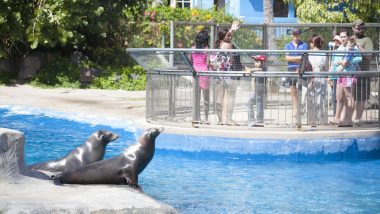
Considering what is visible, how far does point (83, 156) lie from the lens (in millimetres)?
9281

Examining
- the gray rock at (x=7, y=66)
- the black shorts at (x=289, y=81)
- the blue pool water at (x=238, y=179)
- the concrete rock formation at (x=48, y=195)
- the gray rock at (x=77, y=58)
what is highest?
the gray rock at (x=77, y=58)

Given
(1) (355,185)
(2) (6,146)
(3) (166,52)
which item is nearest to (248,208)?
(1) (355,185)

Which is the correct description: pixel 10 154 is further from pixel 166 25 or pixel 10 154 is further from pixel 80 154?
pixel 166 25

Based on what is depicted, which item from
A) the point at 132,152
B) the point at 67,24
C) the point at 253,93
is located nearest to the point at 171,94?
the point at 253,93

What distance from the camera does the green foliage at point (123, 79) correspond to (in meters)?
21.6

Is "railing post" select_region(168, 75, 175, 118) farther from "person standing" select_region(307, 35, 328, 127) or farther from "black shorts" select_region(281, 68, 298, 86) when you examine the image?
"person standing" select_region(307, 35, 328, 127)

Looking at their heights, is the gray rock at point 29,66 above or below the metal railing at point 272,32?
below

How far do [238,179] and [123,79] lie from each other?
37.0 feet

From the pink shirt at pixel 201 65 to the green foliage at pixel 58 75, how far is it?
9.55 m

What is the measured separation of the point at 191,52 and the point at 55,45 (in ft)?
37.5

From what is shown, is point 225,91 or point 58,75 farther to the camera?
point 58,75

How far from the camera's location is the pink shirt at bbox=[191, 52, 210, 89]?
12.6m

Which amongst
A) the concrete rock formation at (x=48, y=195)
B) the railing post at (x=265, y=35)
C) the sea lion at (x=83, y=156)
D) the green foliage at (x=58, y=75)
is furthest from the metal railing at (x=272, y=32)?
the concrete rock formation at (x=48, y=195)

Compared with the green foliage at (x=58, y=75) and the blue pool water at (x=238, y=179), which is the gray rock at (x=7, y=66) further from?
the blue pool water at (x=238, y=179)
